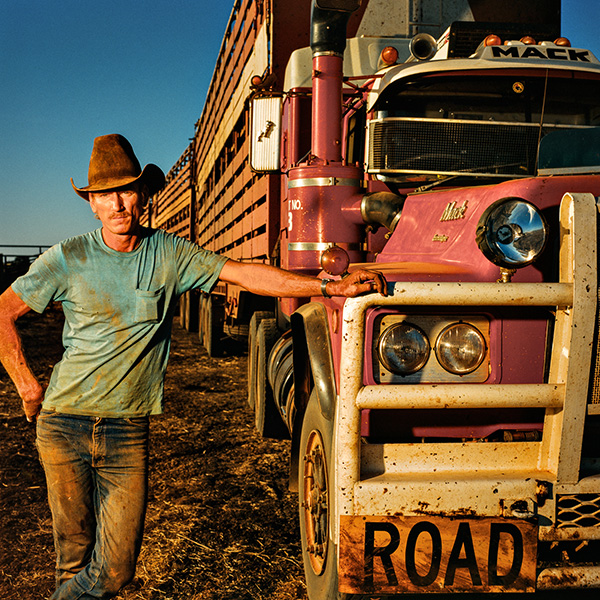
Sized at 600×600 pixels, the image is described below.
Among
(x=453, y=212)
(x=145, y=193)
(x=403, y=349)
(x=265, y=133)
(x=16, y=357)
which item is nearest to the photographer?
(x=403, y=349)

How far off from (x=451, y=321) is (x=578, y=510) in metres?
0.81

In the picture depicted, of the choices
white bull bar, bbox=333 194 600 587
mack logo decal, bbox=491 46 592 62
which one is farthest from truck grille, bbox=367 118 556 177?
white bull bar, bbox=333 194 600 587

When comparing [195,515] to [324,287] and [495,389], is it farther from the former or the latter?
[495,389]

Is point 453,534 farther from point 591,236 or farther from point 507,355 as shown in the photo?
point 591,236

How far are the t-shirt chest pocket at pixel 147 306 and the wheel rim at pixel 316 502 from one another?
0.90m

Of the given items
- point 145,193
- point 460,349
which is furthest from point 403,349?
point 145,193

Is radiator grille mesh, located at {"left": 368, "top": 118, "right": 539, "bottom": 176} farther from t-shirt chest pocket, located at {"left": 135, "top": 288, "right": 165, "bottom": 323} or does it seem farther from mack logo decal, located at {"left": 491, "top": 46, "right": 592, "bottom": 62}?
t-shirt chest pocket, located at {"left": 135, "top": 288, "right": 165, "bottom": 323}

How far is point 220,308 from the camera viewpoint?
10.3m

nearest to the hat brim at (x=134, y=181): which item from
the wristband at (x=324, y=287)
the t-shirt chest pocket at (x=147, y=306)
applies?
the t-shirt chest pocket at (x=147, y=306)

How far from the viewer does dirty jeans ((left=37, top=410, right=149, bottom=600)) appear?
2719mm

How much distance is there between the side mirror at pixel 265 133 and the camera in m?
4.40

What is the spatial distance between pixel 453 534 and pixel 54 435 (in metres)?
1.64

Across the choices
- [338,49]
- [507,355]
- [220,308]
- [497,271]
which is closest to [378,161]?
[338,49]

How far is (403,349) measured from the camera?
252 cm
